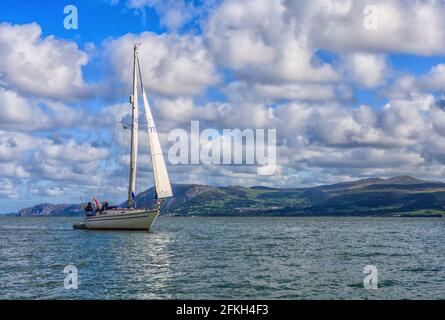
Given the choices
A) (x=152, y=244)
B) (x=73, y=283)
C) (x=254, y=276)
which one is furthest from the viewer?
(x=152, y=244)

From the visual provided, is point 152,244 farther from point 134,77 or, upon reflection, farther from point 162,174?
point 134,77

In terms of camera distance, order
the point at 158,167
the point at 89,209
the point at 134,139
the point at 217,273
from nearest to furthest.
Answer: the point at 217,273 → the point at 158,167 → the point at 134,139 → the point at 89,209

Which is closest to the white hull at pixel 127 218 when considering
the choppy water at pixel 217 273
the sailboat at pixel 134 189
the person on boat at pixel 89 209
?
the sailboat at pixel 134 189

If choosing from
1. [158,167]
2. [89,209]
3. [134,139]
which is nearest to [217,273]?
[158,167]

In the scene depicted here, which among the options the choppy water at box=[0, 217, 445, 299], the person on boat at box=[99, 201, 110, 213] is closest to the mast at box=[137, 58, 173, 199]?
the person on boat at box=[99, 201, 110, 213]

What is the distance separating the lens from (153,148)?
346 feet

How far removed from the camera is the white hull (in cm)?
10531

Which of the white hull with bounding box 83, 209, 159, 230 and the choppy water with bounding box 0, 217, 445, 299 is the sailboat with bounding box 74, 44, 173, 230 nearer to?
the white hull with bounding box 83, 209, 159, 230

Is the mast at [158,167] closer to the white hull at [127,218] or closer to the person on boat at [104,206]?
the white hull at [127,218]

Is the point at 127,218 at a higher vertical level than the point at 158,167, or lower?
lower

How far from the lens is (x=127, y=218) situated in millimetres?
105312

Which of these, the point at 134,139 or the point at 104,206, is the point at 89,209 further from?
the point at 134,139
